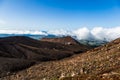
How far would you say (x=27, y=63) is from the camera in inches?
7333

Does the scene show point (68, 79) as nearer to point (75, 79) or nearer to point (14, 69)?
point (75, 79)

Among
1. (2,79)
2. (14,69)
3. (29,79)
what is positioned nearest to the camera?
(29,79)

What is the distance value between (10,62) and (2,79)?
195ft

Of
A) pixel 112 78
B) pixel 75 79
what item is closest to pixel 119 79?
pixel 112 78

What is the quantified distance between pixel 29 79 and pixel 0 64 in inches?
2481

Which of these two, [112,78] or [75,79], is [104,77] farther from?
[75,79]

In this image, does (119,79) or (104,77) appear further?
(104,77)

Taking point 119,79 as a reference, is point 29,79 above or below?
below

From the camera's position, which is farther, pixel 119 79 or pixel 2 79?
pixel 2 79

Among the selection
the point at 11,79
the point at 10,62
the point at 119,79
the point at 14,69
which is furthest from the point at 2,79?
the point at 119,79

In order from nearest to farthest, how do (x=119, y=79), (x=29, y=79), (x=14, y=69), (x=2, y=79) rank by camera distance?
(x=119, y=79), (x=29, y=79), (x=2, y=79), (x=14, y=69)

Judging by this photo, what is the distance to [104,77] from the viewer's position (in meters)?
58.4

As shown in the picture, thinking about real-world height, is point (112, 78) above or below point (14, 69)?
above

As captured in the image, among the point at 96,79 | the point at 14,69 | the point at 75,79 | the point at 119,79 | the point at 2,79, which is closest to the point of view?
the point at 119,79
